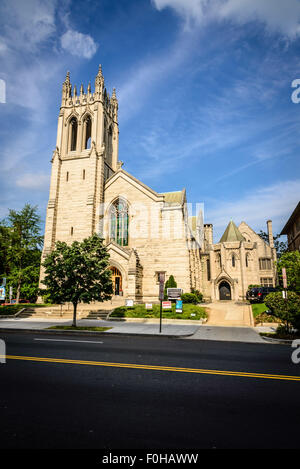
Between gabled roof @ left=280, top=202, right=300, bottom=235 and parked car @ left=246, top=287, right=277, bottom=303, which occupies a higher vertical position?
gabled roof @ left=280, top=202, right=300, bottom=235

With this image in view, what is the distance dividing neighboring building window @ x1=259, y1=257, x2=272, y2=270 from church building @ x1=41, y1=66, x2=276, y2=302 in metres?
6.33

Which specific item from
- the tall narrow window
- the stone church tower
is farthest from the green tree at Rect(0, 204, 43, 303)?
the tall narrow window

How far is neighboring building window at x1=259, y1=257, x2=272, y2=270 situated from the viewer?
44.7m

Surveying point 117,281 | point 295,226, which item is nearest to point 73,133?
point 117,281

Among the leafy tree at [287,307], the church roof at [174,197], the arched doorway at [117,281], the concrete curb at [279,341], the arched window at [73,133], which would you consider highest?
the arched window at [73,133]

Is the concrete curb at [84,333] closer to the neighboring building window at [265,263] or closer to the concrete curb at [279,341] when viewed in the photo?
the concrete curb at [279,341]

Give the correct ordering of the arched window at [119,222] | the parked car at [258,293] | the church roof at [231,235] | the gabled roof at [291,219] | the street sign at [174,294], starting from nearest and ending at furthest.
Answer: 1. the street sign at [174,294]
2. the parked car at [258,293]
3. the arched window at [119,222]
4. the gabled roof at [291,219]
5. the church roof at [231,235]

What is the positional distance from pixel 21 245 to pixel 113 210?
12.2 m

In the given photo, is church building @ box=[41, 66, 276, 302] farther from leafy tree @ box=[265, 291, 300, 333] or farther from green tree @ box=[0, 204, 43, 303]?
leafy tree @ box=[265, 291, 300, 333]

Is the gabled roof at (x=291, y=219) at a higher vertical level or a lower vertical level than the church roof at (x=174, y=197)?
lower

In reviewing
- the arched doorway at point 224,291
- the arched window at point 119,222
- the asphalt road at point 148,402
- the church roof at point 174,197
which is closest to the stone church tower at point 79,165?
the arched window at point 119,222

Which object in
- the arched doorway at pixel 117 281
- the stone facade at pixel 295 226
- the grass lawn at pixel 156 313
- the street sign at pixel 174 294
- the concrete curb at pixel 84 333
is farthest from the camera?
the stone facade at pixel 295 226

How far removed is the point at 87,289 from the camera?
56.0 feet

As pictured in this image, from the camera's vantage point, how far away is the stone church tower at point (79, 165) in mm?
31250
